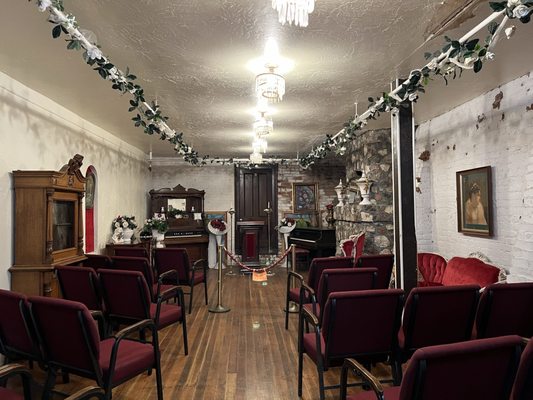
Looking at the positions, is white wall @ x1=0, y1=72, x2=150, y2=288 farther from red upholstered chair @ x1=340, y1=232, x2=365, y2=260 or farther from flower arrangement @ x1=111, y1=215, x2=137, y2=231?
red upholstered chair @ x1=340, y1=232, x2=365, y2=260

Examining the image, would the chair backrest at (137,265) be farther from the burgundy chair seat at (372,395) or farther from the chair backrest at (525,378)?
the chair backrest at (525,378)

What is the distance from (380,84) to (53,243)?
13.1 ft

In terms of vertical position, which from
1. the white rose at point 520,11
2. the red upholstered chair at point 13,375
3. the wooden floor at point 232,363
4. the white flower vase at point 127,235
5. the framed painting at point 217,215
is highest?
the white rose at point 520,11

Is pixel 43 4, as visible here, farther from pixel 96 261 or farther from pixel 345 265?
pixel 345 265

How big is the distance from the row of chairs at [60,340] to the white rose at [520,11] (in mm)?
2771

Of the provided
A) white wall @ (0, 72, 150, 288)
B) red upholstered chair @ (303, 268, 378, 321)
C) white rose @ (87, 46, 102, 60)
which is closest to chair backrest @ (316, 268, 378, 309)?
red upholstered chair @ (303, 268, 378, 321)

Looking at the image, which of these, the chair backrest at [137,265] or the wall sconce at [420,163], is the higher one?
the wall sconce at [420,163]

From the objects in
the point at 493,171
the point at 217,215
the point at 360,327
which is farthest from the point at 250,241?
the point at 360,327

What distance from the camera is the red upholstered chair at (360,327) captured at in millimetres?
2186

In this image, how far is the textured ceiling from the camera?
7.83ft

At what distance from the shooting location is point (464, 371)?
1.36 m

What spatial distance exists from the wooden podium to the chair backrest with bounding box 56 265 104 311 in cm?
498

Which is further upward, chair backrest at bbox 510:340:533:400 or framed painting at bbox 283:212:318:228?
framed painting at bbox 283:212:318:228

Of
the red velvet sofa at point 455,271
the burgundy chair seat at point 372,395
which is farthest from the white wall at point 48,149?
the red velvet sofa at point 455,271
